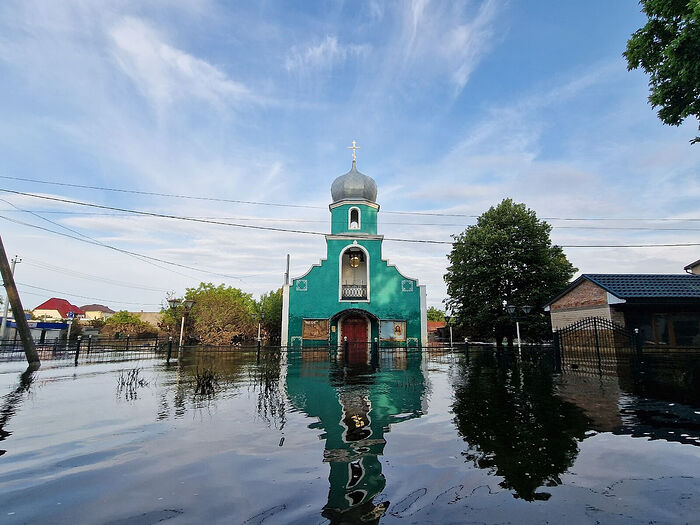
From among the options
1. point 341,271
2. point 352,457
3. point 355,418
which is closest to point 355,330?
point 341,271

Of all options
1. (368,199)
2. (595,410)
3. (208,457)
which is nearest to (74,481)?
(208,457)

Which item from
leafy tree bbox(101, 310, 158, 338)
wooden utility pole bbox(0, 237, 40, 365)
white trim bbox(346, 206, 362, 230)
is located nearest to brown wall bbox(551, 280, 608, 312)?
white trim bbox(346, 206, 362, 230)

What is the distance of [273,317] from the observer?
154 feet

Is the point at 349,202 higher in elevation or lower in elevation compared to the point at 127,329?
higher

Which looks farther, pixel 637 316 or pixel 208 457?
pixel 637 316

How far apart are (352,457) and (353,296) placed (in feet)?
78.0

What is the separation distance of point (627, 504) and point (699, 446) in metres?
2.46

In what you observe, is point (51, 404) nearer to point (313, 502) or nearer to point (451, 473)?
point (313, 502)

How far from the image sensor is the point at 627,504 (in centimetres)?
317

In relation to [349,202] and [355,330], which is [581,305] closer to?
[355,330]

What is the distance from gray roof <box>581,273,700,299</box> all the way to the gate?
151cm

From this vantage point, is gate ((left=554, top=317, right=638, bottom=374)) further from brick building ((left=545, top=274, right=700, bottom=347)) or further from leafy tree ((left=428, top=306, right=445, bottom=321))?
leafy tree ((left=428, top=306, right=445, bottom=321))

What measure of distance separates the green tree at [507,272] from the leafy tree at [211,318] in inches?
853

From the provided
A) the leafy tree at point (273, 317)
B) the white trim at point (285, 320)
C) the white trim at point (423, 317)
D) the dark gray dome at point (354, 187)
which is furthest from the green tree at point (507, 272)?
the leafy tree at point (273, 317)
